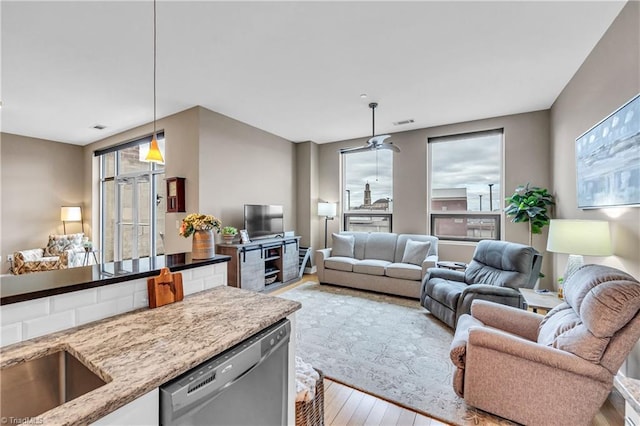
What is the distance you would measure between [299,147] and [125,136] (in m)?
3.46

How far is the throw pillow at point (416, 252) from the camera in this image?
14.7 feet

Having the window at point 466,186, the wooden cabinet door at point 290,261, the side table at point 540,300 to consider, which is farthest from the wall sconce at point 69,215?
the side table at point 540,300

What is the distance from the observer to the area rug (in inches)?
79.2

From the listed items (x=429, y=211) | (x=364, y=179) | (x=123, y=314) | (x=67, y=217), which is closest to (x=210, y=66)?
(x=123, y=314)

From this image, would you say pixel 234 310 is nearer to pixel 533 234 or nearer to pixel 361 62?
pixel 361 62

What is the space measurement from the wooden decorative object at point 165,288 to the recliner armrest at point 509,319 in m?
2.26

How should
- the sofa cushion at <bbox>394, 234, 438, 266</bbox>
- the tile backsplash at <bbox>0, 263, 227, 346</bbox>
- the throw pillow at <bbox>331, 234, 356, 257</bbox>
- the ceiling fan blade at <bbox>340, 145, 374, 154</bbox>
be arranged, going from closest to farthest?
1. the tile backsplash at <bbox>0, 263, 227, 346</bbox>
2. the sofa cushion at <bbox>394, 234, 438, 266</bbox>
3. the throw pillow at <bbox>331, 234, 356, 257</bbox>
4. the ceiling fan blade at <bbox>340, 145, 374, 154</bbox>

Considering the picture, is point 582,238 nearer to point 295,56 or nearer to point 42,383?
point 295,56

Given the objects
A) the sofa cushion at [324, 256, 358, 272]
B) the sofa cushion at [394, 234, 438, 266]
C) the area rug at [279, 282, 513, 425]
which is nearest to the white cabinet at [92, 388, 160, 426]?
the area rug at [279, 282, 513, 425]

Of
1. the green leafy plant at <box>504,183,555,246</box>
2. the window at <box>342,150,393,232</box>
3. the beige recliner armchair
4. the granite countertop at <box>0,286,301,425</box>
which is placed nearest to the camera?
the granite countertop at <box>0,286,301,425</box>

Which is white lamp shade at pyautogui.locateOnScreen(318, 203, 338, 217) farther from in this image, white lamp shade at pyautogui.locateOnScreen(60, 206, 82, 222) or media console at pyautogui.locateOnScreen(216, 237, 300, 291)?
white lamp shade at pyautogui.locateOnScreen(60, 206, 82, 222)

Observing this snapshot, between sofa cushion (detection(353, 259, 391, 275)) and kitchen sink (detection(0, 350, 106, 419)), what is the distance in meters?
3.95

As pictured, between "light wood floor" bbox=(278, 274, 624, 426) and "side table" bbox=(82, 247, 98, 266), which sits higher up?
"side table" bbox=(82, 247, 98, 266)

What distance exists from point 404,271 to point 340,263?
1.12 meters
